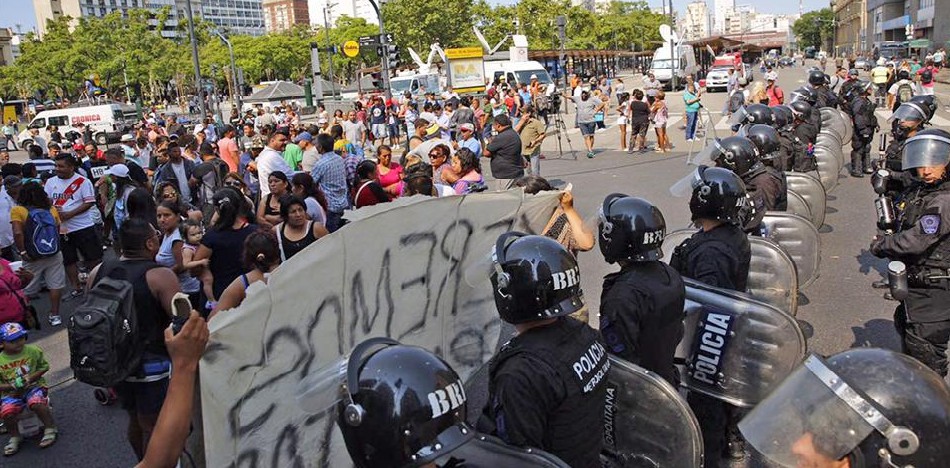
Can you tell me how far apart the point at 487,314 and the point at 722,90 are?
120 ft

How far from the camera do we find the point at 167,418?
2.54 m

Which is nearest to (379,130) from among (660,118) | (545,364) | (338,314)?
(660,118)

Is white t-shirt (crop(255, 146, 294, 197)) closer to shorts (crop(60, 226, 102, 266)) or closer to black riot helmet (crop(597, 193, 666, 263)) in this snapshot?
shorts (crop(60, 226, 102, 266))

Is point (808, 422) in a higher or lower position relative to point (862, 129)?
higher

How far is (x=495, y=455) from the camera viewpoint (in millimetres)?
2205

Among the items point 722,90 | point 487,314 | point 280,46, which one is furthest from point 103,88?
point 487,314

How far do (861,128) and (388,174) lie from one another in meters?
8.64

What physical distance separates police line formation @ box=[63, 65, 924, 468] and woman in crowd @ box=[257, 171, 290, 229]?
13.6ft

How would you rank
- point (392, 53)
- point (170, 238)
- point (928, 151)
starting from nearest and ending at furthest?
point (928, 151) < point (170, 238) < point (392, 53)

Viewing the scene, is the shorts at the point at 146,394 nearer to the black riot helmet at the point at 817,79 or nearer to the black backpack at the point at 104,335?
the black backpack at the point at 104,335

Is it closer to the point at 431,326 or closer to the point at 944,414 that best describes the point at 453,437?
the point at 944,414

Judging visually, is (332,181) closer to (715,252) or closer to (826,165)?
(715,252)

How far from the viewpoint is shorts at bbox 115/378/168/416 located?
12.9 feet

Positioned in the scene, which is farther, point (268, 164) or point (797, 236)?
point (268, 164)
